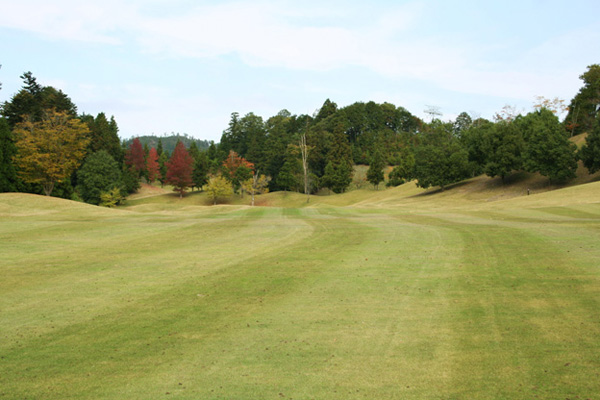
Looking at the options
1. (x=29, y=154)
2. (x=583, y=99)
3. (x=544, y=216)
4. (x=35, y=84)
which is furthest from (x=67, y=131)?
(x=583, y=99)

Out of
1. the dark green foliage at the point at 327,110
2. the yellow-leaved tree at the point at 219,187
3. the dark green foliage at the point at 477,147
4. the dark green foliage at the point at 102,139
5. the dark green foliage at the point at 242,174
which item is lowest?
the yellow-leaved tree at the point at 219,187

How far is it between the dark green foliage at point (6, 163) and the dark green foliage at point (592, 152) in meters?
64.5

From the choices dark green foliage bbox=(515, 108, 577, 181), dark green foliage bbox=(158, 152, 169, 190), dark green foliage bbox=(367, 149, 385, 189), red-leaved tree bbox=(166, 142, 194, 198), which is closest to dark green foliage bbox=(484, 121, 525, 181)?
dark green foliage bbox=(515, 108, 577, 181)

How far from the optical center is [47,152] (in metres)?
53.8

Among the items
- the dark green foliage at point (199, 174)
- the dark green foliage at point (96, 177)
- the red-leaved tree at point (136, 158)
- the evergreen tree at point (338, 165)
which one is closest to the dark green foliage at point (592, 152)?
the evergreen tree at point (338, 165)

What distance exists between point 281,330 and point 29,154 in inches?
2132

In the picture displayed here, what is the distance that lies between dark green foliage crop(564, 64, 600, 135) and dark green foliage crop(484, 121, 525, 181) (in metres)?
26.4

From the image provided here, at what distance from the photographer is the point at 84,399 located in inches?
198

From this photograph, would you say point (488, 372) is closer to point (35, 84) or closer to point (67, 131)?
point (67, 131)

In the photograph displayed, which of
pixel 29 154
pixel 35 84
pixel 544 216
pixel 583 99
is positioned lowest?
pixel 544 216

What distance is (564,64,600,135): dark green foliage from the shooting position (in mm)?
79500

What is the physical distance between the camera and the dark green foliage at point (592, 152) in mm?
52344

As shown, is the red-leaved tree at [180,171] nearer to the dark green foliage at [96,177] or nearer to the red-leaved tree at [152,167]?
the dark green foliage at [96,177]

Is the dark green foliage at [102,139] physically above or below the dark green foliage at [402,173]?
above
